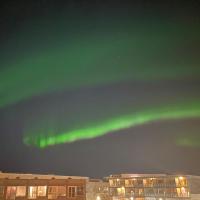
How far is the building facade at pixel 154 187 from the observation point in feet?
234

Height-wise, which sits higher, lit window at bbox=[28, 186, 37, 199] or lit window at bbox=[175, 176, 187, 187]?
lit window at bbox=[175, 176, 187, 187]

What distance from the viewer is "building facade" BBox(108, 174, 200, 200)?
71.2 meters

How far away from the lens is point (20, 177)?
4553cm

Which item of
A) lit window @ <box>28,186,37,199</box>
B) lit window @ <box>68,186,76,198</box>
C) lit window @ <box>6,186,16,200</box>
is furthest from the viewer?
lit window @ <box>68,186,76,198</box>

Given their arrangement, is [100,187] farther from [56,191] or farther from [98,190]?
[56,191]

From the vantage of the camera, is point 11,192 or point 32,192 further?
point 32,192

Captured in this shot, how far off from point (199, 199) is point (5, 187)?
4896cm

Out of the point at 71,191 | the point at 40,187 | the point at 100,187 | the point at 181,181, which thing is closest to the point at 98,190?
the point at 100,187

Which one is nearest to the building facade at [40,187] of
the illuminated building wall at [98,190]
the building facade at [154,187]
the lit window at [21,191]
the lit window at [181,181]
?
the lit window at [21,191]

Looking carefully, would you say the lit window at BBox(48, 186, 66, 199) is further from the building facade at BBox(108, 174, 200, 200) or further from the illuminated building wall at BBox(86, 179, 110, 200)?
the illuminated building wall at BBox(86, 179, 110, 200)

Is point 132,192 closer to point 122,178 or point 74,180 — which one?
point 122,178

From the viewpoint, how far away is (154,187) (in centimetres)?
7694

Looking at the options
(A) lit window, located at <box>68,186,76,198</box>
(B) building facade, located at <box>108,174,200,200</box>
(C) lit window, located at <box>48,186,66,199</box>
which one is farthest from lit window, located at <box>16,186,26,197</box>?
(B) building facade, located at <box>108,174,200,200</box>

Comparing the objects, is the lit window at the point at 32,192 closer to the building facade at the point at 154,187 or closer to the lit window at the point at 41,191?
the lit window at the point at 41,191
